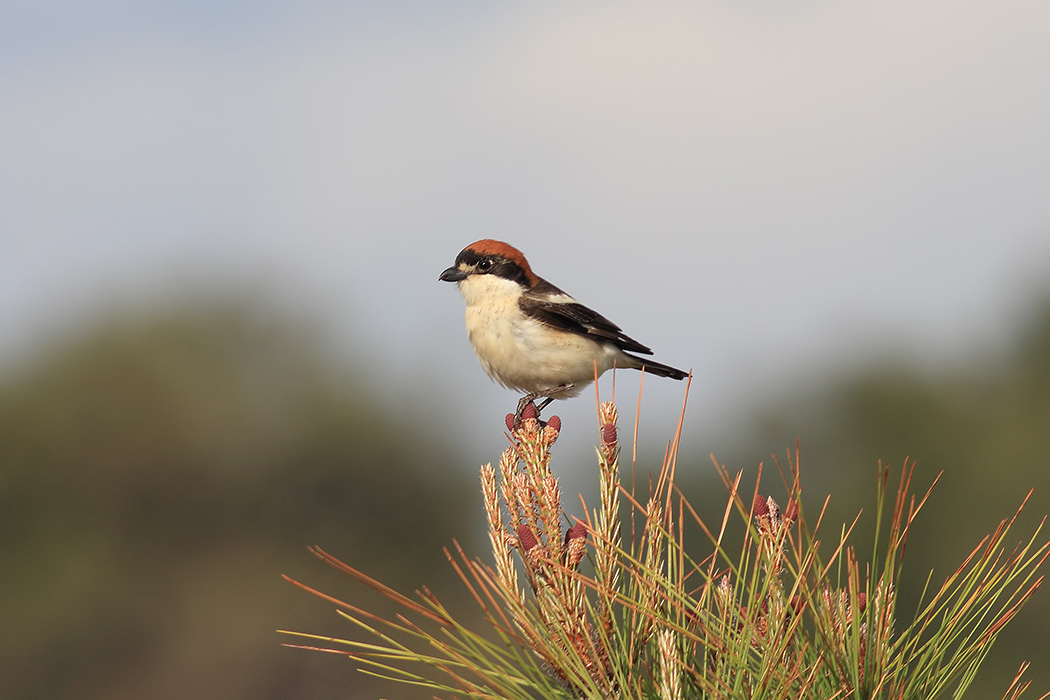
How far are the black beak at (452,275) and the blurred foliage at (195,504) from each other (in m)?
24.9

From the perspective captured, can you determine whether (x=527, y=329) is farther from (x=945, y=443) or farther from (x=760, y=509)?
(x=945, y=443)

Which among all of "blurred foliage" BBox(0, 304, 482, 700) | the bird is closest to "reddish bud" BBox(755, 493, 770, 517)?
the bird

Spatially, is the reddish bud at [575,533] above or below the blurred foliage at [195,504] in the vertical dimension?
above

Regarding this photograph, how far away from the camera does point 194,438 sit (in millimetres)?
37156

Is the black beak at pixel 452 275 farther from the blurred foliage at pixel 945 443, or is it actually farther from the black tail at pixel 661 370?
the blurred foliage at pixel 945 443

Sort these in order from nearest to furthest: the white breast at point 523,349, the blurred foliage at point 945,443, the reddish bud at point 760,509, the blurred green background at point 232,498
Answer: the reddish bud at point 760,509 → the white breast at point 523,349 → the blurred green background at point 232,498 → the blurred foliage at point 945,443

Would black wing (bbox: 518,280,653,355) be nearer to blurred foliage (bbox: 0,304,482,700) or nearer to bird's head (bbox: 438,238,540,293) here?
bird's head (bbox: 438,238,540,293)

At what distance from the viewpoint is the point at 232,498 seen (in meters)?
37.9

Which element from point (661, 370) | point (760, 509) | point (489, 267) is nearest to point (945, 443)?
point (661, 370)

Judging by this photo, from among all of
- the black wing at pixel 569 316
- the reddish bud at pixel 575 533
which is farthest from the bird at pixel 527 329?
the reddish bud at pixel 575 533

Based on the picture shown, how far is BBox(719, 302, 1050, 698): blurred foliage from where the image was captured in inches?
1393

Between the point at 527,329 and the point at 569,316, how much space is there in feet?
1.24

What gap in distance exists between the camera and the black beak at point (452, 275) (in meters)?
6.49

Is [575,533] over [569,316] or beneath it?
beneath
